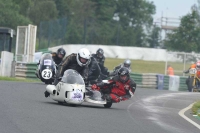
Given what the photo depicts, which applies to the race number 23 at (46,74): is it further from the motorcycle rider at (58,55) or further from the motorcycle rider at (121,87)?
the motorcycle rider at (121,87)

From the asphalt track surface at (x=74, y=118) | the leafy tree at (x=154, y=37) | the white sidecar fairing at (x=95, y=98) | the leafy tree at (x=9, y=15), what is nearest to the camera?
the asphalt track surface at (x=74, y=118)

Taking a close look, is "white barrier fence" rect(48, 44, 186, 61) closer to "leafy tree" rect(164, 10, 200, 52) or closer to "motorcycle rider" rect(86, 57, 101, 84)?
"leafy tree" rect(164, 10, 200, 52)

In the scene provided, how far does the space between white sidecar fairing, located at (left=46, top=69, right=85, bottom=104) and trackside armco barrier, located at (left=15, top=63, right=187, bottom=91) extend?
15.7 meters

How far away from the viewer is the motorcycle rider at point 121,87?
54.1 ft

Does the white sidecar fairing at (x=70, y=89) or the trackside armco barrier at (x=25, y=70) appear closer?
the white sidecar fairing at (x=70, y=89)

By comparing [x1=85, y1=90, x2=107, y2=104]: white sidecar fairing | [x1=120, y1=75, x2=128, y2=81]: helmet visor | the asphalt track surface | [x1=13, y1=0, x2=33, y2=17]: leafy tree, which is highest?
[x1=13, y1=0, x2=33, y2=17]: leafy tree

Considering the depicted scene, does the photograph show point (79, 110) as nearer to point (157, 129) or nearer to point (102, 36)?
point (157, 129)

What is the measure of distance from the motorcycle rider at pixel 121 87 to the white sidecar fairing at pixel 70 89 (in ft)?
4.09

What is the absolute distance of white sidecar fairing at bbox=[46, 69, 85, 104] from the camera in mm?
15148

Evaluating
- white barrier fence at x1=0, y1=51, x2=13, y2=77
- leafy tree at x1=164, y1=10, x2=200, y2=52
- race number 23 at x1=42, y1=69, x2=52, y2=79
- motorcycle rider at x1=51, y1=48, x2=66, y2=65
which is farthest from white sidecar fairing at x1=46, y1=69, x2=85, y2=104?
leafy tree at x1=164, y1=10, x2=200, y2=52

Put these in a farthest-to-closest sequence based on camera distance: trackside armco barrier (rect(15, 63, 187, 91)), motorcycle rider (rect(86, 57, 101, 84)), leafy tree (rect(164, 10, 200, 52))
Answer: leafy tree (rect(164, 10, 200, 52)) < trackside armco barrier (rect(15, 63, 187, 91)) < motorcycle rider (rect(86, 57, 101, 84))

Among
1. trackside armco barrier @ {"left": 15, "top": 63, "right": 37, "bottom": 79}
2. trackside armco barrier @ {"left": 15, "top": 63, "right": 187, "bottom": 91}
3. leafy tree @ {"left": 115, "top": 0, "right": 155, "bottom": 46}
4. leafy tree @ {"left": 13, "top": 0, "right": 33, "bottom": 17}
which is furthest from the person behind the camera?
leafy tree @ {"left": 115, "top": 0, "right": 155, "bottom": 46}

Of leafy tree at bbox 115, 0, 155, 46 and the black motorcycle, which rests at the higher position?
leafy tree at bbox 115, 0, 155, 46

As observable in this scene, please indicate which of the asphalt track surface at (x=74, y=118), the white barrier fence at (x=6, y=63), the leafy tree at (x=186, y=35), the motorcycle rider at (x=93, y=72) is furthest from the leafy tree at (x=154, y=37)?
the asphalt track surface at (x=74, y=118)
